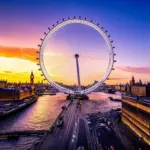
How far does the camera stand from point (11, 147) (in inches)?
1563

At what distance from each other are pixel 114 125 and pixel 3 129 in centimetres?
2857

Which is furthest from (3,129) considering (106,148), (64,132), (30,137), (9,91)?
(9,91)

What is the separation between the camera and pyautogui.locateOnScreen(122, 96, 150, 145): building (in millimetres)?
34250

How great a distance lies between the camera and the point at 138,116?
1515 inches

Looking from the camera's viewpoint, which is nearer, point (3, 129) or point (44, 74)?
point (44, 74)

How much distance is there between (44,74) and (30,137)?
14.5 m

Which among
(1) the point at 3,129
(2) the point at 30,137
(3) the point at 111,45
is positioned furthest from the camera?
(1) the point at 3,129

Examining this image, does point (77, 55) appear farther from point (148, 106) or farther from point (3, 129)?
point (3, 129)

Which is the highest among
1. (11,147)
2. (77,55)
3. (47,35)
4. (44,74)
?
(47,35)

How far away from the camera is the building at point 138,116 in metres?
34.2

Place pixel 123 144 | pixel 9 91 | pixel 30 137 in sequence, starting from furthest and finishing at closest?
pixel 9 91 < pixel 30 137 < pixel 123 144

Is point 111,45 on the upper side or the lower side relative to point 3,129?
upper

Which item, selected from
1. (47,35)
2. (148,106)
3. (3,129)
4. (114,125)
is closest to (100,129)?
(114,125)

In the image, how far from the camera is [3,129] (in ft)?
183
